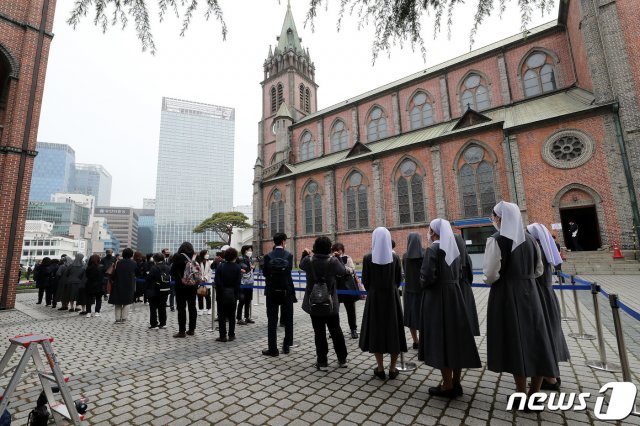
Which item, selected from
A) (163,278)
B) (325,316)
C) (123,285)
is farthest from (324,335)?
(123,285)

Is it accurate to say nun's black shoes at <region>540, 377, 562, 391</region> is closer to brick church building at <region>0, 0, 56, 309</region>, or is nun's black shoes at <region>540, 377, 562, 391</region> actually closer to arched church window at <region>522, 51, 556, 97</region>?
brick church building at <region>0, 0, 56, 309</region>

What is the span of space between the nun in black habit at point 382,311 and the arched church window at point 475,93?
25.5 metres

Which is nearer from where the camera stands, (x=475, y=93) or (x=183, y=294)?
(x=183, y=294)

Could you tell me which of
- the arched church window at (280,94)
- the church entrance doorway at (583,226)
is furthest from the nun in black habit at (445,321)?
the arched church window at (280,94)

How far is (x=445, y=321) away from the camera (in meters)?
3.38

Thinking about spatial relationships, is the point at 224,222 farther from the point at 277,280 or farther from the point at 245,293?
the point at 277,280

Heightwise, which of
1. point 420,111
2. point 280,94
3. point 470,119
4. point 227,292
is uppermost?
point 280,94

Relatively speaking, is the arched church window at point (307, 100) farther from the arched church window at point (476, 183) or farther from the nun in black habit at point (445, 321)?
the nun in black habit at point (445, 321)

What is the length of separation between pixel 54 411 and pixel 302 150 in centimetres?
3358

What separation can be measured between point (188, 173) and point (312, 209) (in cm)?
9942

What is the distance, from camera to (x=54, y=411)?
280 centimetres

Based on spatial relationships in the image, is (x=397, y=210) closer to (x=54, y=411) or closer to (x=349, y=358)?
(x=349, y=358)

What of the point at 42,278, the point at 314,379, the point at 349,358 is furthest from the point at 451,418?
the point at 42,278

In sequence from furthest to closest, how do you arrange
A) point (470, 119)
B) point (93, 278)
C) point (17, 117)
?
point (470, 119) → point (17, 117) → point (93, 278)
